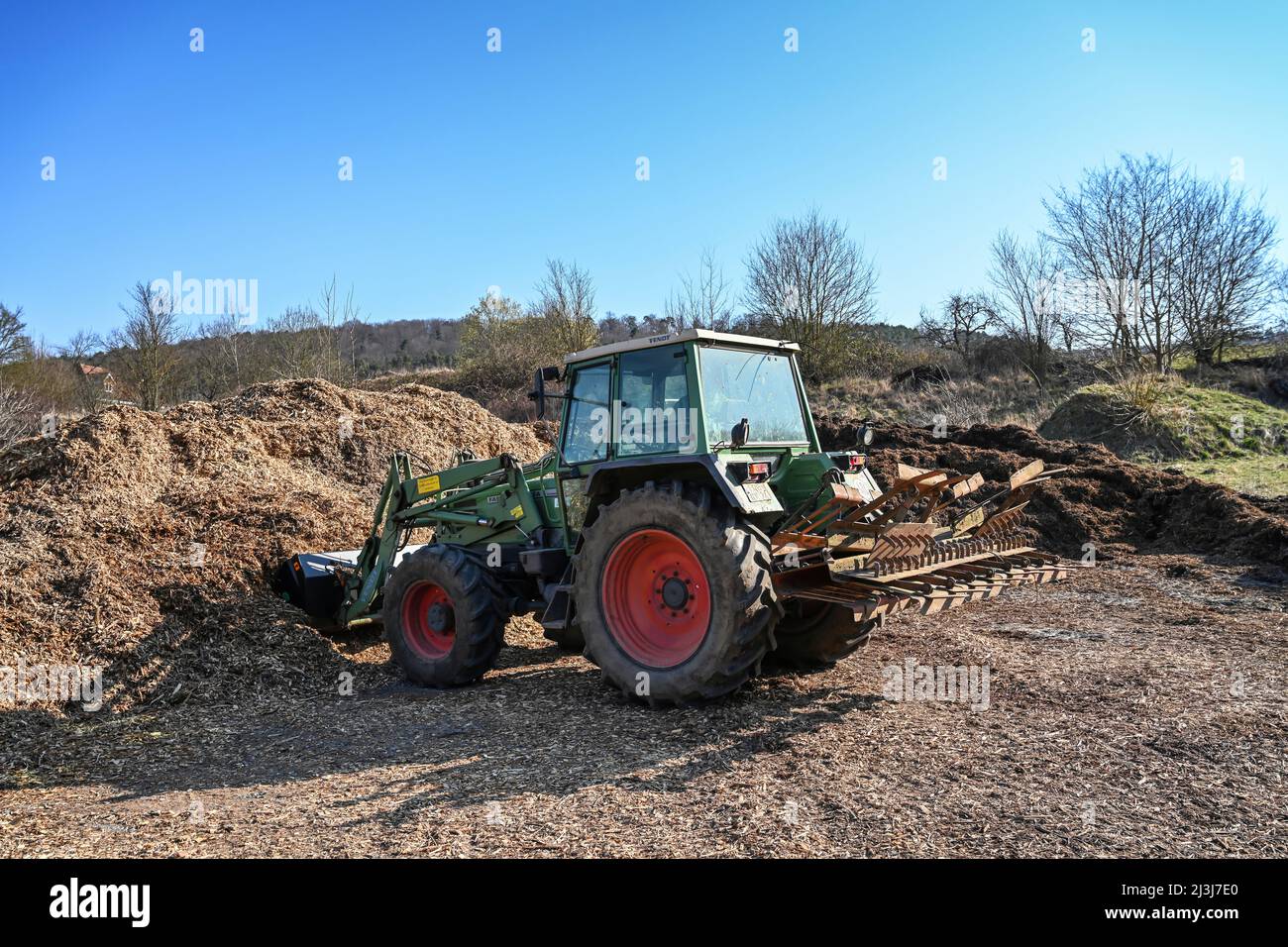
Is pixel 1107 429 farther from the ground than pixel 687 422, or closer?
farther from the ground

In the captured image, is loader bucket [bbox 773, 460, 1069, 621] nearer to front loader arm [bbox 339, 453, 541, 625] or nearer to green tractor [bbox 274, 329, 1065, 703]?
green tractor [bbox 274, 329, 1065, 703]

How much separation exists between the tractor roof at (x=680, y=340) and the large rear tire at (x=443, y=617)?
71.5 inches

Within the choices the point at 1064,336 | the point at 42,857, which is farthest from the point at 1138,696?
the point at 1064,336

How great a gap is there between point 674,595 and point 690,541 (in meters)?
0.50

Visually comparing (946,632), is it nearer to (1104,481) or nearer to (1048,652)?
(1048,652)

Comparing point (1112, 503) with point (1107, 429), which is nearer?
point (1112, 503)

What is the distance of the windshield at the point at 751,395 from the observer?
5934 millimetres

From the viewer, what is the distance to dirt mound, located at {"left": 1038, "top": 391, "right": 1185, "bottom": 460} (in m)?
16.6

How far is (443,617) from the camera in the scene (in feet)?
22.4

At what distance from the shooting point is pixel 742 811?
4.00 metres

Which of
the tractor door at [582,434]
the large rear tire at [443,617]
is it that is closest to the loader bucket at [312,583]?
the large rear tire at [443,617]

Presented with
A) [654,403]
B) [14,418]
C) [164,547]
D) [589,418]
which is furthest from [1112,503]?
[14,418]

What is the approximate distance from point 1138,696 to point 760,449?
287cm

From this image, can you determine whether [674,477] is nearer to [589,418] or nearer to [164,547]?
[589,418]
